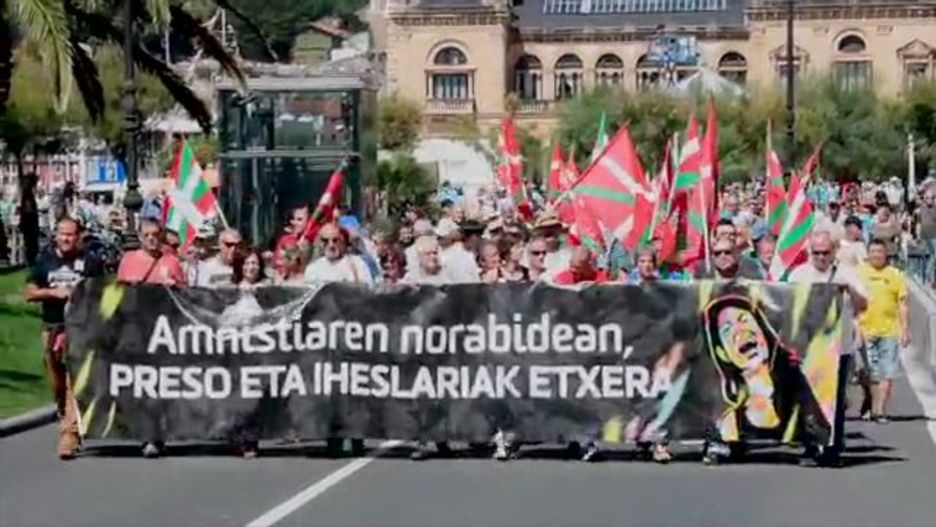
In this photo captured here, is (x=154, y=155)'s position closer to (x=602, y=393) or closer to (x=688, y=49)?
(x=688, y=49)

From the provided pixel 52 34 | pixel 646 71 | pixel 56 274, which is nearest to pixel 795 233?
pixel 52 34

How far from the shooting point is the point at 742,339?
672 inches

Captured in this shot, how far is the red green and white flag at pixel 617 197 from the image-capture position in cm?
2473

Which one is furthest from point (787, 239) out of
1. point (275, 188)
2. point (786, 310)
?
point (275, 188)

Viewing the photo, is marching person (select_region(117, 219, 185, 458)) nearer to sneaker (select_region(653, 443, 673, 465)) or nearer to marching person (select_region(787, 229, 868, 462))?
sneaker (select_region(653, 443, 673, 465))

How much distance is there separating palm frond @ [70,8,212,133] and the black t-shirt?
13972 mm

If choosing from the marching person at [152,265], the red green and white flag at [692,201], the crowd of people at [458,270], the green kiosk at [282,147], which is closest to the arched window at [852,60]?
the green kiosk at [282,147]

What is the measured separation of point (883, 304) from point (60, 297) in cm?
674

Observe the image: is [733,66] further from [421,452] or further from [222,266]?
[421,452]

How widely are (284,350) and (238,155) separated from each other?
19.0 m

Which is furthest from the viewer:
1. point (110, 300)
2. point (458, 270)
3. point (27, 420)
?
point (27, 420)

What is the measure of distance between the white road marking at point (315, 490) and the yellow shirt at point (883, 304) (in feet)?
13.7

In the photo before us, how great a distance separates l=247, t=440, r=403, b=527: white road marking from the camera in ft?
46.3

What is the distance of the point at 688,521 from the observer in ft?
46.1
